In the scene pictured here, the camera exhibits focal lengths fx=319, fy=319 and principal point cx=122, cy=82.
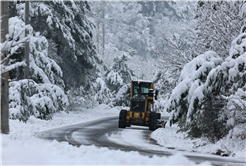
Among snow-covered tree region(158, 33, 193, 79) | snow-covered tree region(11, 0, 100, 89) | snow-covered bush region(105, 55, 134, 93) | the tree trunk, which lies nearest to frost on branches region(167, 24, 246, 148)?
snow-covered tree region(158, 33, 193, 79)

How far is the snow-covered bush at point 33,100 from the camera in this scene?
61.0 ft

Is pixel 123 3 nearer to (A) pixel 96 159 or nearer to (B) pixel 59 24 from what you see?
(B) pixel 59 24

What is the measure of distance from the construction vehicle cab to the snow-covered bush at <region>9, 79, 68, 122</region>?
17.1 feet

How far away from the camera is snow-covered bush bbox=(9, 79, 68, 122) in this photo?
18594 mm

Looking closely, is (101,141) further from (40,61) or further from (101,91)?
(101,91)

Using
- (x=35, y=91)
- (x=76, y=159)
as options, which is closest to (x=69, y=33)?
(x=35, y=91)

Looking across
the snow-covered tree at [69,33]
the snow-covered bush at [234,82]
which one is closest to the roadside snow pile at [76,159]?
the snow-covered bush at [234,82]

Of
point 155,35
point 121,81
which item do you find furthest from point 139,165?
point 155,35

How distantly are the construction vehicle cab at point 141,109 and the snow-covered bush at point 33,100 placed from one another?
5.20 metres

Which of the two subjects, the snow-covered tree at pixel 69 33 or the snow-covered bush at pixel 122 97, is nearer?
the snow-covered tree at pixel 69 33

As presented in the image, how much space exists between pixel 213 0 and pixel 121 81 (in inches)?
1158

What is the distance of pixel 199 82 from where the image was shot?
11.9 m

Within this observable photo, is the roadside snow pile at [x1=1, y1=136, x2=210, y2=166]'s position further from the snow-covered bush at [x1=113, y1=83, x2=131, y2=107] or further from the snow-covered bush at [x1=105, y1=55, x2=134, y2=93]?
the snow-covered bush at [x1=105, y1=55, x2=134, y2=93]

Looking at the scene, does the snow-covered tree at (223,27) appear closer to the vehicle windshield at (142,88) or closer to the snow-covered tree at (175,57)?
the snow-covered tree at (175,57)
